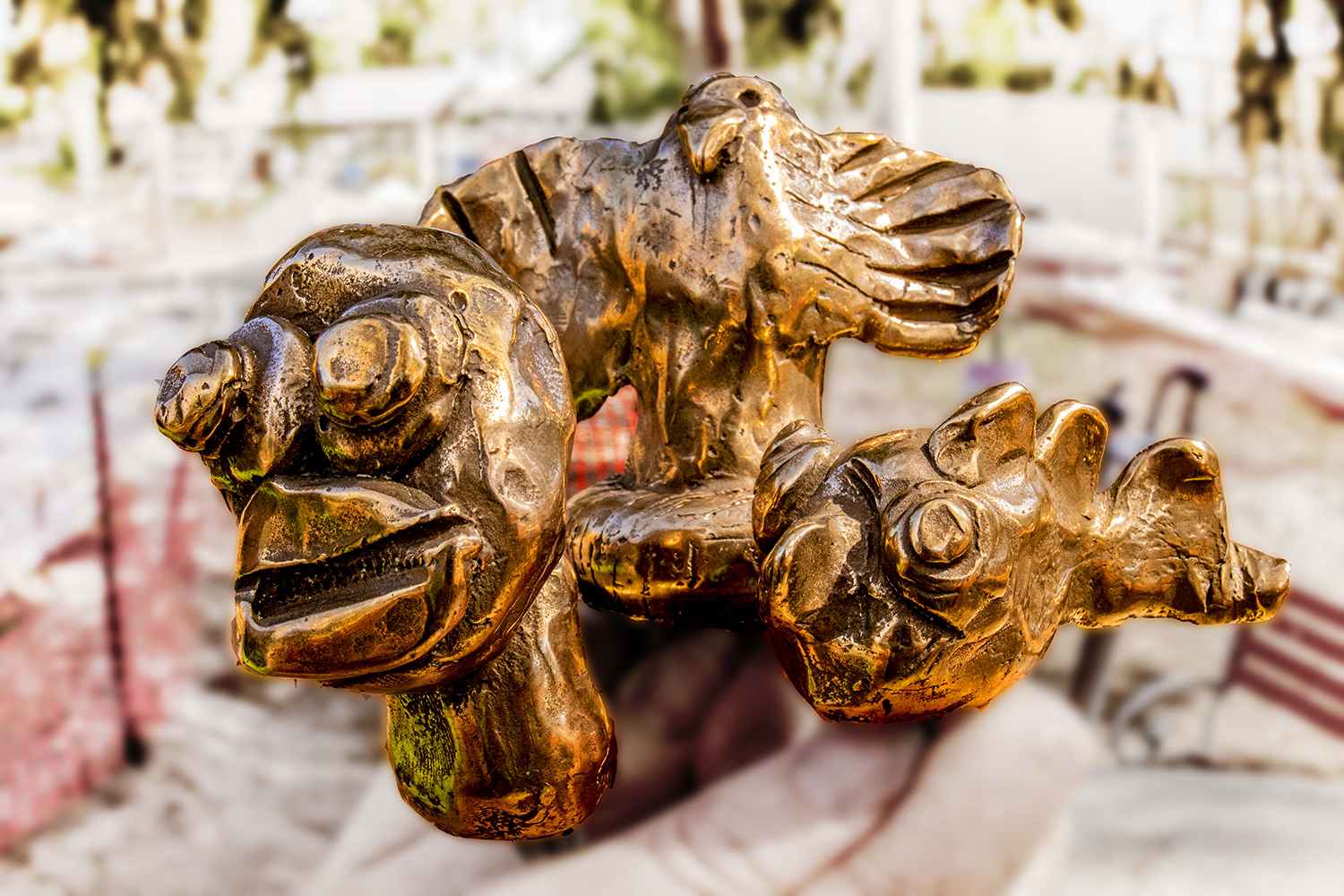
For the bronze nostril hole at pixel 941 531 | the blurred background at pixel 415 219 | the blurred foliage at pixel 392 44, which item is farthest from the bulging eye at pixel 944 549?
the blurred foliage at pixel 392 44

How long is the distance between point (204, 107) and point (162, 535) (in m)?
0.66

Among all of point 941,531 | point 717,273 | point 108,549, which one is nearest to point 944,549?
point 941,531

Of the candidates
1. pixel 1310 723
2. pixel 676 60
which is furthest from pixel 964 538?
pixel 1310 723

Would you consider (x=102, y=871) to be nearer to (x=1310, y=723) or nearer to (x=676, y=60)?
(x=676, y=60)

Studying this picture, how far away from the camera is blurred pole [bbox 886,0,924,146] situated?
1.68 meters

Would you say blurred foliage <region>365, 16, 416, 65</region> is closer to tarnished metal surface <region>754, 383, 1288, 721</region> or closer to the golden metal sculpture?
the golden metal sculpture

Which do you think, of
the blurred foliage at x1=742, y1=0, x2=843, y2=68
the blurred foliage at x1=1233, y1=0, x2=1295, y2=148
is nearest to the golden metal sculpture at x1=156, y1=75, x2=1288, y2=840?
the blurred foliage at x1=742, y1=0, x2=843, y2=68

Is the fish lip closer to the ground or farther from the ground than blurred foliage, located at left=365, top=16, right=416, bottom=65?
farther from the ground

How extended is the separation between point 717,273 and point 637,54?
136cm

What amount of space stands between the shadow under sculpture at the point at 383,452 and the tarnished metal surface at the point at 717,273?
0.09 m

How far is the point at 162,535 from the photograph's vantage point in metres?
1.71

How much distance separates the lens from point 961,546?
12.8 inches

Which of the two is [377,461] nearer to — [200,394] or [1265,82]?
[200,394]

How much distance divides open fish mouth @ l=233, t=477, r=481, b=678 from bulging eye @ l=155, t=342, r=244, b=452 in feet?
0.08
